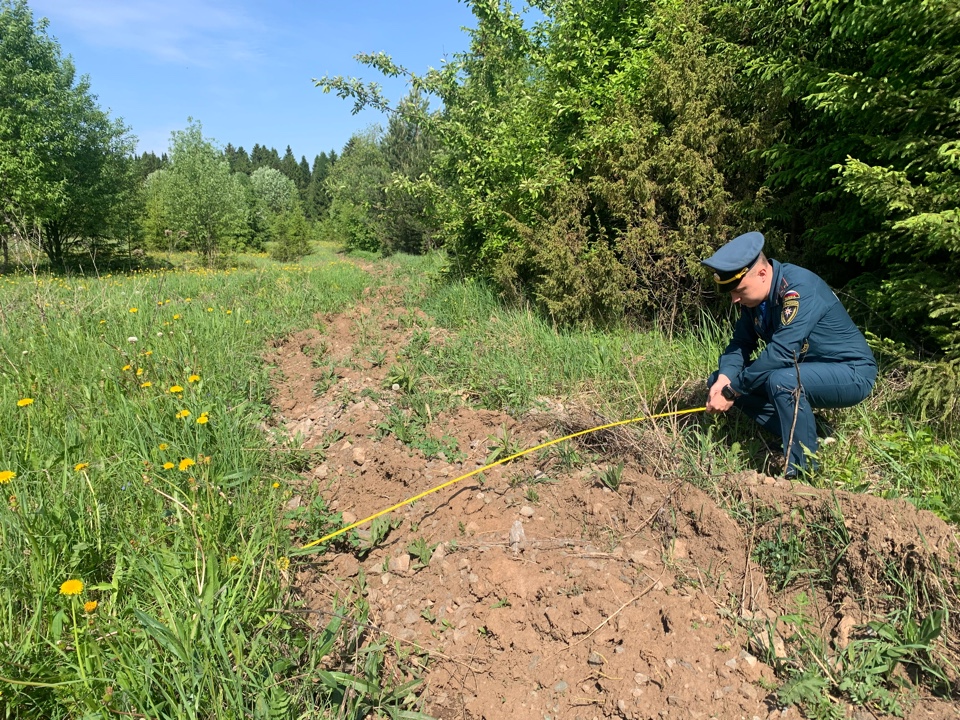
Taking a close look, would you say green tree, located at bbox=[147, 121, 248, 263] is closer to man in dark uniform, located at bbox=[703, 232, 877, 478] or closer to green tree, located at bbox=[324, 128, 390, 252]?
green tree, located at bbox=[324, 128, 390, 252]

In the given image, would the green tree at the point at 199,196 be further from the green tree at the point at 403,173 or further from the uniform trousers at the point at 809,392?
the uniform trousers at the point at 809,392

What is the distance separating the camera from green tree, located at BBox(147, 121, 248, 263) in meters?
25.7

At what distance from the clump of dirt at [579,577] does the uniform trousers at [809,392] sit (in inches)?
14.1

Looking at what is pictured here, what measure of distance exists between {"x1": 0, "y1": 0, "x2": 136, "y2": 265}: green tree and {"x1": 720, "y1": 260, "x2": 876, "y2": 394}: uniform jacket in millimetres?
17060

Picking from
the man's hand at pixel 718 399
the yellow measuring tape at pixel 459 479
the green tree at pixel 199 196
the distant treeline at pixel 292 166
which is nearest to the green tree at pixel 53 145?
the green tree at pixel 199 196

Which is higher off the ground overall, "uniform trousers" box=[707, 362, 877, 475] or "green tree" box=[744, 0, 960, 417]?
"green tree" box=[744, 0, 960, 417]

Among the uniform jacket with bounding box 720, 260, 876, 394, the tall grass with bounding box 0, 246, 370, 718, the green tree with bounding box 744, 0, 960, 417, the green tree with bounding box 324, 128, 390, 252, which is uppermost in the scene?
the green tree with bounding box 324, 128, 390, 252

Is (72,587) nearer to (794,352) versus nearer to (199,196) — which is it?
(794,352)

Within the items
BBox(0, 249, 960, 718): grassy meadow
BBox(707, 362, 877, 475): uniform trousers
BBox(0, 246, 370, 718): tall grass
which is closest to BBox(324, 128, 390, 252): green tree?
BBox(0, 249, 960, 718): grassy meadow

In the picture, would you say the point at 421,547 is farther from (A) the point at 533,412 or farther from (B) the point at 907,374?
(B) the point at 907,374

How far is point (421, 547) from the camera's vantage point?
2.90 meters

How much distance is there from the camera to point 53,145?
57.0 feet

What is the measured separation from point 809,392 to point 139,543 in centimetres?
348

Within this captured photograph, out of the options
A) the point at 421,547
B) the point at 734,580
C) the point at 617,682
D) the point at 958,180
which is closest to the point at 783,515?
the point at 734,580
